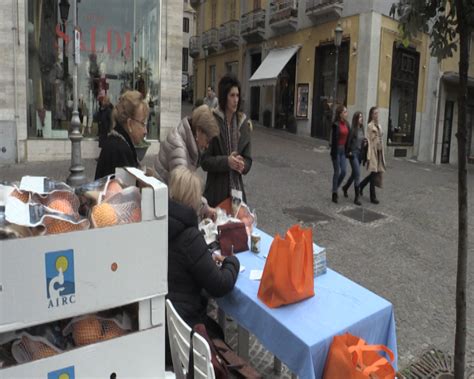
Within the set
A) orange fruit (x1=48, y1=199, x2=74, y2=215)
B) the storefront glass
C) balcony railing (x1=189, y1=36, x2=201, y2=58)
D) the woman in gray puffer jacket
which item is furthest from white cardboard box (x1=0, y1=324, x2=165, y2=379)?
balcony railing (x1=189, y1=36, x2=201, y2=58)

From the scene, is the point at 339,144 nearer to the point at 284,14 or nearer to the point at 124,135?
the point at 124,135

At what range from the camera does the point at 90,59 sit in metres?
12.2

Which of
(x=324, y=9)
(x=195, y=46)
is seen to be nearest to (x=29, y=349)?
(x=324, y=9)

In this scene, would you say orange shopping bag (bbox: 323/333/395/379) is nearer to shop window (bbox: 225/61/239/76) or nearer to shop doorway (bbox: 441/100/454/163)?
shop doorway (bbox: 441/100/454/163)

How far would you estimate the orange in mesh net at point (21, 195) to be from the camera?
1.59 metres

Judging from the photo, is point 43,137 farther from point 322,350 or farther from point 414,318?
point 322,350

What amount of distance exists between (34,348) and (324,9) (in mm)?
18346

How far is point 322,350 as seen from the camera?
7.34 ft

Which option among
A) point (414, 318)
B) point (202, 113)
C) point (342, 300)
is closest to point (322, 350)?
point (342, 300)

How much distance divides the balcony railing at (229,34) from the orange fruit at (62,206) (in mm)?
25386

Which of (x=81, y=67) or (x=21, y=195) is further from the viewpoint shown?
(x=81, y=67)

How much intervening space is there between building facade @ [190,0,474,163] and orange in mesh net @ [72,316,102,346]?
14179 millimetres

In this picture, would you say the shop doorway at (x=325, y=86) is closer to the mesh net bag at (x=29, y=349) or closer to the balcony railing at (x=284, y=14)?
the balcony railing at (x=284, y=14)

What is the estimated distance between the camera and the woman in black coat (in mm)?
3102
